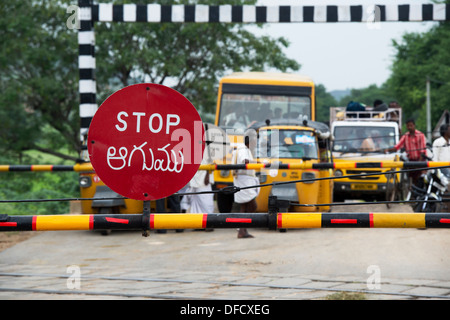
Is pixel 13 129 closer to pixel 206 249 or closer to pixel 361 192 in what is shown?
pixel 361 192

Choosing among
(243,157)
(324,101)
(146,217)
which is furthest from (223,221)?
(324,101)

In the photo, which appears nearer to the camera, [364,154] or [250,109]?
[364,154]

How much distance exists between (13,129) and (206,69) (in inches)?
311

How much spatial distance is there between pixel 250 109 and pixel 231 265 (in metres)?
9.08

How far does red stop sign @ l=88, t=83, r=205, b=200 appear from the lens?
4.63 meters

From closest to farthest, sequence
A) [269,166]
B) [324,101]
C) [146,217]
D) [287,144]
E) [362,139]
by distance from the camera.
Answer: [146,217], [269,166], [287,144], [362,139], [324,101]

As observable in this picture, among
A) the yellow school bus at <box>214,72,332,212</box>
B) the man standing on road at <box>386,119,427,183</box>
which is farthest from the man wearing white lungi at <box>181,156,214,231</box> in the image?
the yellow school bus at <box>214,72,332,212</box>

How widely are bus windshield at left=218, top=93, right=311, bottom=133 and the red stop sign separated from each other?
42.5 feet

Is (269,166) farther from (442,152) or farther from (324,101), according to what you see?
(324,101)

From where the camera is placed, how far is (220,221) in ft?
15.9

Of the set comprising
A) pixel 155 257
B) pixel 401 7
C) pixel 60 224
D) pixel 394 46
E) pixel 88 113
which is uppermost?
pixel 394 46

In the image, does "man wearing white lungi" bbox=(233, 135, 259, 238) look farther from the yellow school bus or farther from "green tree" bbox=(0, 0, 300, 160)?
"green tree" bbox=(0, 0, 300, 160)

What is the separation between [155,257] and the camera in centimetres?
1002
